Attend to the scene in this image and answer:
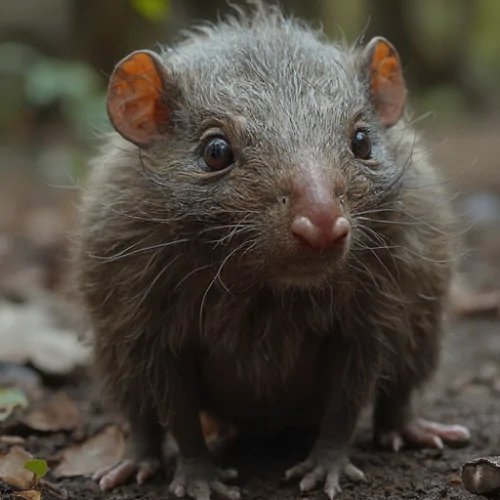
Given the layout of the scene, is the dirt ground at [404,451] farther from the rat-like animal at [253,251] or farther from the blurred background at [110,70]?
the blurred background at [110,70]

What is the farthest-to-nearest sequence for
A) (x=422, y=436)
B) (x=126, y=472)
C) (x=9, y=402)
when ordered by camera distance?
(x=9, y=402)
(x=422, y=436)
(x=126, y=472)

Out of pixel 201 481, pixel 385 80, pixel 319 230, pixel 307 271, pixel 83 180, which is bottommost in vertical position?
pixel 201 481

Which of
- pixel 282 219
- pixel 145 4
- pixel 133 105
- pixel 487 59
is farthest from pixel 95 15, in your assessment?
pixel 487 59

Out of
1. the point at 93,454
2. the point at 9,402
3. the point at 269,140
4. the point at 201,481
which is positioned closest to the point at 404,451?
the point at 201,481

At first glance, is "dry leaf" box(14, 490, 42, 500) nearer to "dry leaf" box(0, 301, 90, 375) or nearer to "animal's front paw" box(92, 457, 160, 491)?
"animal's front paw" box(92, 457, 160, 491)

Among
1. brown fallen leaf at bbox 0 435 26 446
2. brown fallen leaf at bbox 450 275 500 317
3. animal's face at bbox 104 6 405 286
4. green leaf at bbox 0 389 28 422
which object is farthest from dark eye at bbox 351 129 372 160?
brown fallen leaf at bbox 450 275 500 317

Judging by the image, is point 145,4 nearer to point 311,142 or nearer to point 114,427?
point 311,142

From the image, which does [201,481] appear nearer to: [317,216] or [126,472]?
[126,472]
